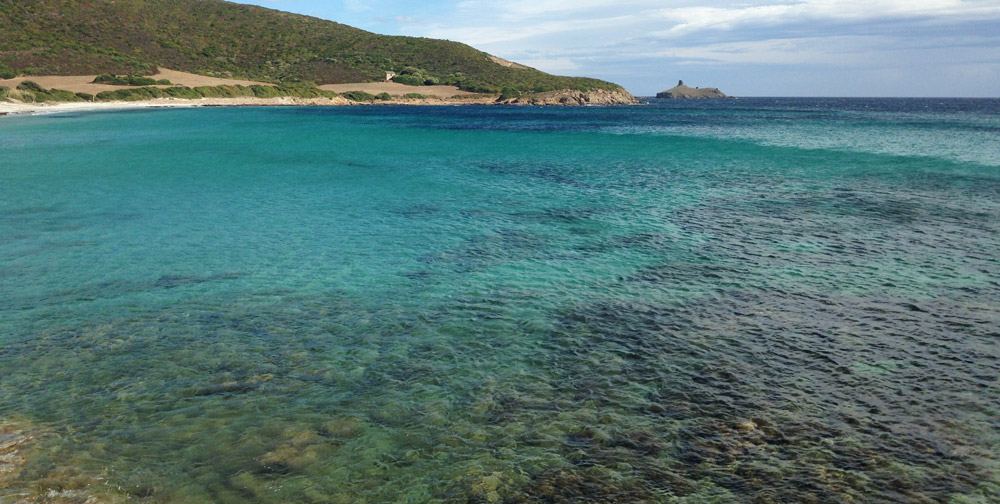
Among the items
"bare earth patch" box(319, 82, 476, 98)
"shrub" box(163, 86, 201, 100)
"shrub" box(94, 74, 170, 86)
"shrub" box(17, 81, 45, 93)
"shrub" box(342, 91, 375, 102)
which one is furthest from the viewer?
"bare earth patch" box(319, 82, 476, 98)

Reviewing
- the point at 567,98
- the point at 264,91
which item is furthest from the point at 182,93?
the point at 567,98

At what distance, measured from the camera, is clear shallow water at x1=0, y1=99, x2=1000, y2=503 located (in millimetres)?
8133

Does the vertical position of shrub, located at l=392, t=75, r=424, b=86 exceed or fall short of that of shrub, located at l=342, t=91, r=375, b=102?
it exceeds it

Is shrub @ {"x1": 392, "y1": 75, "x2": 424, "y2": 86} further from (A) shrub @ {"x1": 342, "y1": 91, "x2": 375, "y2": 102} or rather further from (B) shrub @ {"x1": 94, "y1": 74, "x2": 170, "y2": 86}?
(B) shrub @ {"x1": 94, "y1": 74, "x2": 170, "y2": 86}

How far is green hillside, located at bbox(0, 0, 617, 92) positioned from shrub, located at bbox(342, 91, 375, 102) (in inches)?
Answer: 575

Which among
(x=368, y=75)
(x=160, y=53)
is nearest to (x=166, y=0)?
(x=160, y=53)

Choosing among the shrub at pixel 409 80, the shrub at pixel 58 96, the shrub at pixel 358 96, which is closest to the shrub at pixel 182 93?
the shrub at pixel 58 96

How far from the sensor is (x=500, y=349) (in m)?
12.1

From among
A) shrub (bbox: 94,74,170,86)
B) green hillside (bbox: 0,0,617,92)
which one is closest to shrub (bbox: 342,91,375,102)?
green hillside (bbox: 0,0,617,92)

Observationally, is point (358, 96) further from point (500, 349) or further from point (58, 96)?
point (500, 349)

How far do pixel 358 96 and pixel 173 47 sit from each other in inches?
1997

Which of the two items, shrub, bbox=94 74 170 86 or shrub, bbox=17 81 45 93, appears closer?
shrub, bbox=17 81 45 93

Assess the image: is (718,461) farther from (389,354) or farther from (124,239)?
(124,239)

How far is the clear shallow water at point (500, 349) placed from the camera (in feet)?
26.7
